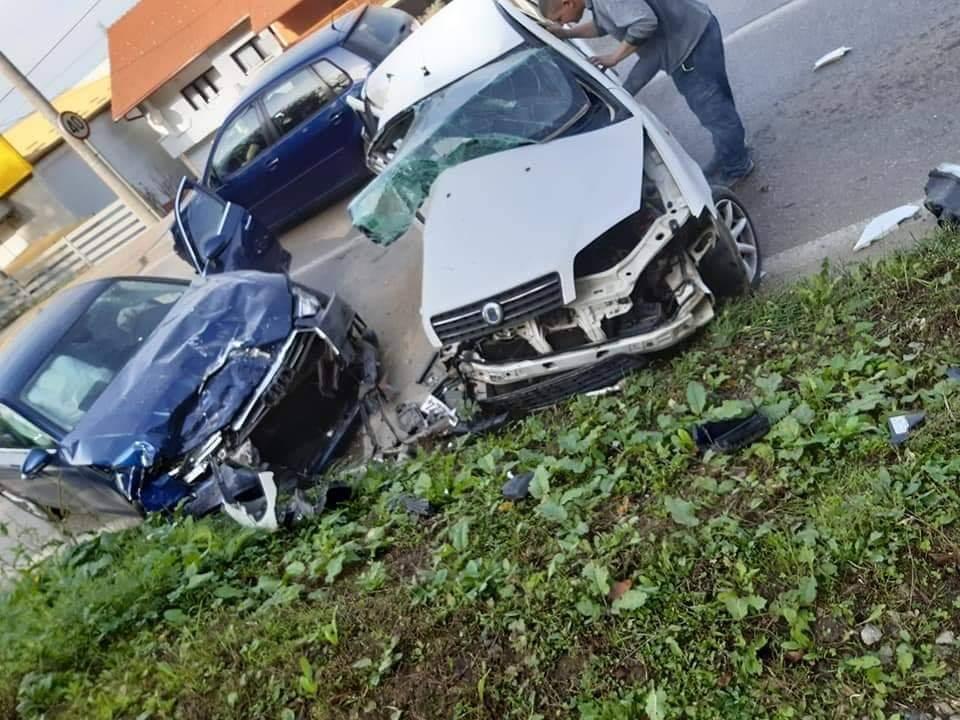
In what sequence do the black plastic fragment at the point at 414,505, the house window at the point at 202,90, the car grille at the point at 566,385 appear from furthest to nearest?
the house window at the point at 202,90
the car grille at the point at 566,385
the black plastic fragment at the point at 414,505

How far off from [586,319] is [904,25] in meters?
3.94

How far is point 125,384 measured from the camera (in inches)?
196

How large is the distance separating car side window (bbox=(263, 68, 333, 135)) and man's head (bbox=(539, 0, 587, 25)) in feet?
11.5

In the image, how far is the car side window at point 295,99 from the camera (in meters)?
8.08

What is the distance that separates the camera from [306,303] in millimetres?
5367

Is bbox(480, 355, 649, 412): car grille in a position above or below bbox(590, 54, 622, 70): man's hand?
below

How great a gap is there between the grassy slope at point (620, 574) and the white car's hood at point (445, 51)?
7.39 ft

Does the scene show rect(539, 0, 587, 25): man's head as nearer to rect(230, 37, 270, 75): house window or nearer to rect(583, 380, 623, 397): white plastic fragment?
rect(583, 380, 623, 397): white plastic fragment

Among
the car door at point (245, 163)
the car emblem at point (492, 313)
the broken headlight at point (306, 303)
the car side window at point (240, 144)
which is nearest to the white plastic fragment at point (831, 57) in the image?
the car emblem at point (492, 313)

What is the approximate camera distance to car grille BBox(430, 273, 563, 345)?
377 centimetres

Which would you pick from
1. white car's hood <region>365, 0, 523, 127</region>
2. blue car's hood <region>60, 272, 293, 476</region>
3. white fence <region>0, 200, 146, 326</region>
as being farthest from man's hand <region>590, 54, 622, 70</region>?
white fence <region>0, 200, 146, 326</region>

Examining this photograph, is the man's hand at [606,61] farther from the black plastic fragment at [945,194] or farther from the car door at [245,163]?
the car door at [245,163]

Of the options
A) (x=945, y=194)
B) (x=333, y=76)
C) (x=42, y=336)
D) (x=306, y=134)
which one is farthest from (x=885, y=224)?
(x=306, y=134)

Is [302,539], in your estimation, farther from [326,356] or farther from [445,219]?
[445,219]
